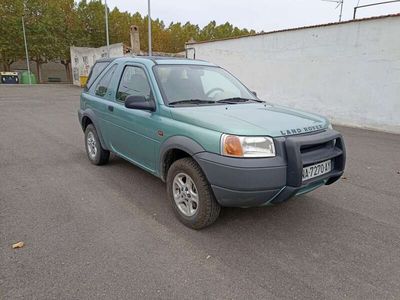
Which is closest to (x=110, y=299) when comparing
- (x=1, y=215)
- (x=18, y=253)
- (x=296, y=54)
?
(x=18, y=253)

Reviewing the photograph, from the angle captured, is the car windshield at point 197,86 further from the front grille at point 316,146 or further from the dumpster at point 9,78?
the dumpster at point 9,78

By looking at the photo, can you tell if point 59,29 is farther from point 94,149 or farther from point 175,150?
point 175,150

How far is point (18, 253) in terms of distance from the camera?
2803 millimetres

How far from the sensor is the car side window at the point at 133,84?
12.4ft

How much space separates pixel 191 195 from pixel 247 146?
861 millimetres

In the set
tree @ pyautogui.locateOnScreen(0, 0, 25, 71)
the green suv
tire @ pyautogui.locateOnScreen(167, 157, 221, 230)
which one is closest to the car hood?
the green suv

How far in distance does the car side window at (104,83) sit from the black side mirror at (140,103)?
1.43 meters

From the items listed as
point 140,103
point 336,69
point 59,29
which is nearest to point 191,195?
point 140,103

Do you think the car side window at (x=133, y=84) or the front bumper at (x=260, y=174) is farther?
the car side window at (x=133, y=84)

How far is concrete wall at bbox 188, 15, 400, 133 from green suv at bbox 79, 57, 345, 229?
6812 millimetres

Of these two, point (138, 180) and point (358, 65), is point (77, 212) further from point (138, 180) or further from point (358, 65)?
point (358, 65)

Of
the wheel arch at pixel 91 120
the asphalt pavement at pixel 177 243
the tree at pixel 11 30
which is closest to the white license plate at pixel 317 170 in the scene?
the asphalt pavement at pixel 177 243

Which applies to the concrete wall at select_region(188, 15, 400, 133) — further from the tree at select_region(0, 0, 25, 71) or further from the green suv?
the tree at select_region(0, 0, 25, 71)

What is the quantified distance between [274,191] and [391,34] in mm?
8458
